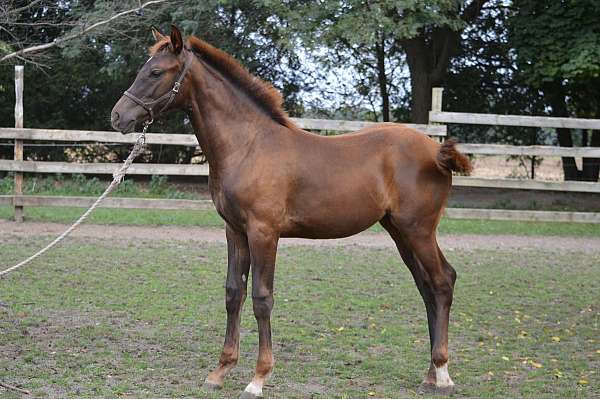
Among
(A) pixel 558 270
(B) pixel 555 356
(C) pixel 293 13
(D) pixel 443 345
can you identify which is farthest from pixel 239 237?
(C) pixel 293 13

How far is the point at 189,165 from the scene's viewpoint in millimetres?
12148

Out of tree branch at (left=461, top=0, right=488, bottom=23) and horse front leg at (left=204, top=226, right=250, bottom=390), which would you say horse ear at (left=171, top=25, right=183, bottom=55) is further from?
tree branch at (left=461, top=0, right=488, bottom=23)

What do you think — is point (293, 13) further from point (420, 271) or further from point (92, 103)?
point (420, 271)

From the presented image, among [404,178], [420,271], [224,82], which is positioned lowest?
[420,271]

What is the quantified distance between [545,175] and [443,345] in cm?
1813

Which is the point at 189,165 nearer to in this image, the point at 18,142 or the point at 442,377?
the point at 18,142

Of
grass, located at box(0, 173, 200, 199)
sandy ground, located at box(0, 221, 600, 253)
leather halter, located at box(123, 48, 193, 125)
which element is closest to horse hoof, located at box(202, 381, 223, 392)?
leather halter, located at box(123, 48, 193, 125)

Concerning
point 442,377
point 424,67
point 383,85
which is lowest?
point 442,377

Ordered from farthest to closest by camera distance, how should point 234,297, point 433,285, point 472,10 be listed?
point 472,10
point 433,285
point 234,297

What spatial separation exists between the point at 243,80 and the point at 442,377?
2356 millimetres

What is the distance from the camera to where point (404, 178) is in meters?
5.20

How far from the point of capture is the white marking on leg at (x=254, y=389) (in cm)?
472

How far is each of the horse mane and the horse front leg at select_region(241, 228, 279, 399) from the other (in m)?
0.86

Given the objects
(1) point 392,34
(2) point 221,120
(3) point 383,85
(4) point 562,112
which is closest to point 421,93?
(3) point 383,85
